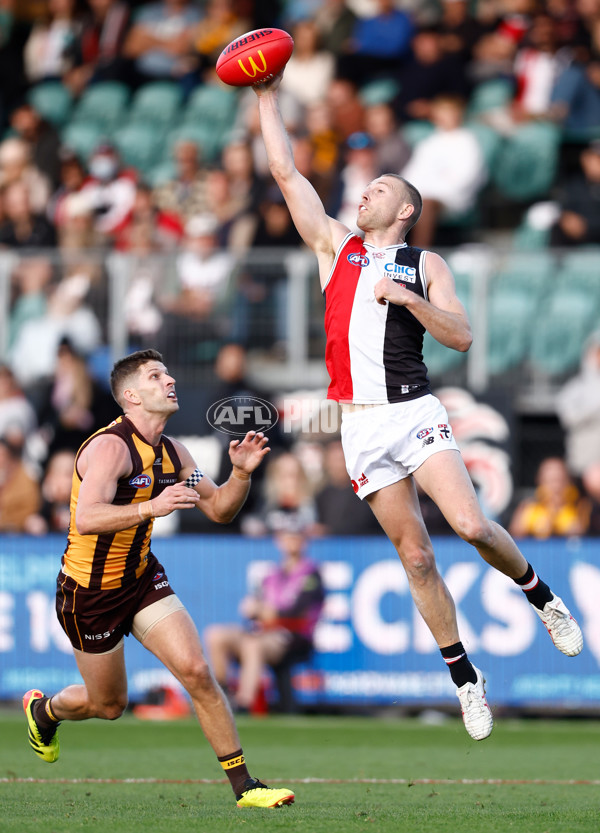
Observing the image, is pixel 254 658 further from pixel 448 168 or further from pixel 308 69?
pixel 308 69

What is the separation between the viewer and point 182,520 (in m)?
15.3

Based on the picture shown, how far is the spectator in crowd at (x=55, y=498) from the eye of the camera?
48.4 ft

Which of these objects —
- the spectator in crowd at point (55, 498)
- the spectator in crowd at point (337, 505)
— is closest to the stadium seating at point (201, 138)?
the spectator in crowd at point (55, 498)

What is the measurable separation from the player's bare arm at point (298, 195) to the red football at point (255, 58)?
15 centimetres

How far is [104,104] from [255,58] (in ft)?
40.0

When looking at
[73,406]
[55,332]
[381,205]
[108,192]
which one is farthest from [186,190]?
[381,205]

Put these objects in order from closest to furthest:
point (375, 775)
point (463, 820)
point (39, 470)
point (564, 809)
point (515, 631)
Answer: point (463, 820) < point (564, 809) < point (375, 775) < point (515, 631) < point (39, 470)

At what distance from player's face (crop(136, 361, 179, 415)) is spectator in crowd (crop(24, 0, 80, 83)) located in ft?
45.9

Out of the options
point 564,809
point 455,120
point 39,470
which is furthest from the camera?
point 455,120

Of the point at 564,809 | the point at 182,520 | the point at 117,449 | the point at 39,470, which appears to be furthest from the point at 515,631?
the point at 117,449

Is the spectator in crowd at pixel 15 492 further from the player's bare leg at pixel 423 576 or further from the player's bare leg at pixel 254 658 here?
the player's bare leg at pixel 423 576

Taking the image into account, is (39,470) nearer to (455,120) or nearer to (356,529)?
(356,529)

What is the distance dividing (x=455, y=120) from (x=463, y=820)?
430 inches

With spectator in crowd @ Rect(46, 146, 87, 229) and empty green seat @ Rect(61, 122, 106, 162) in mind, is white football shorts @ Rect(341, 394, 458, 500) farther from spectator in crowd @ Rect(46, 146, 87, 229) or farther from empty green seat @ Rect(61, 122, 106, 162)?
empty green seat @ Rect(61, 122, 106, 162)
